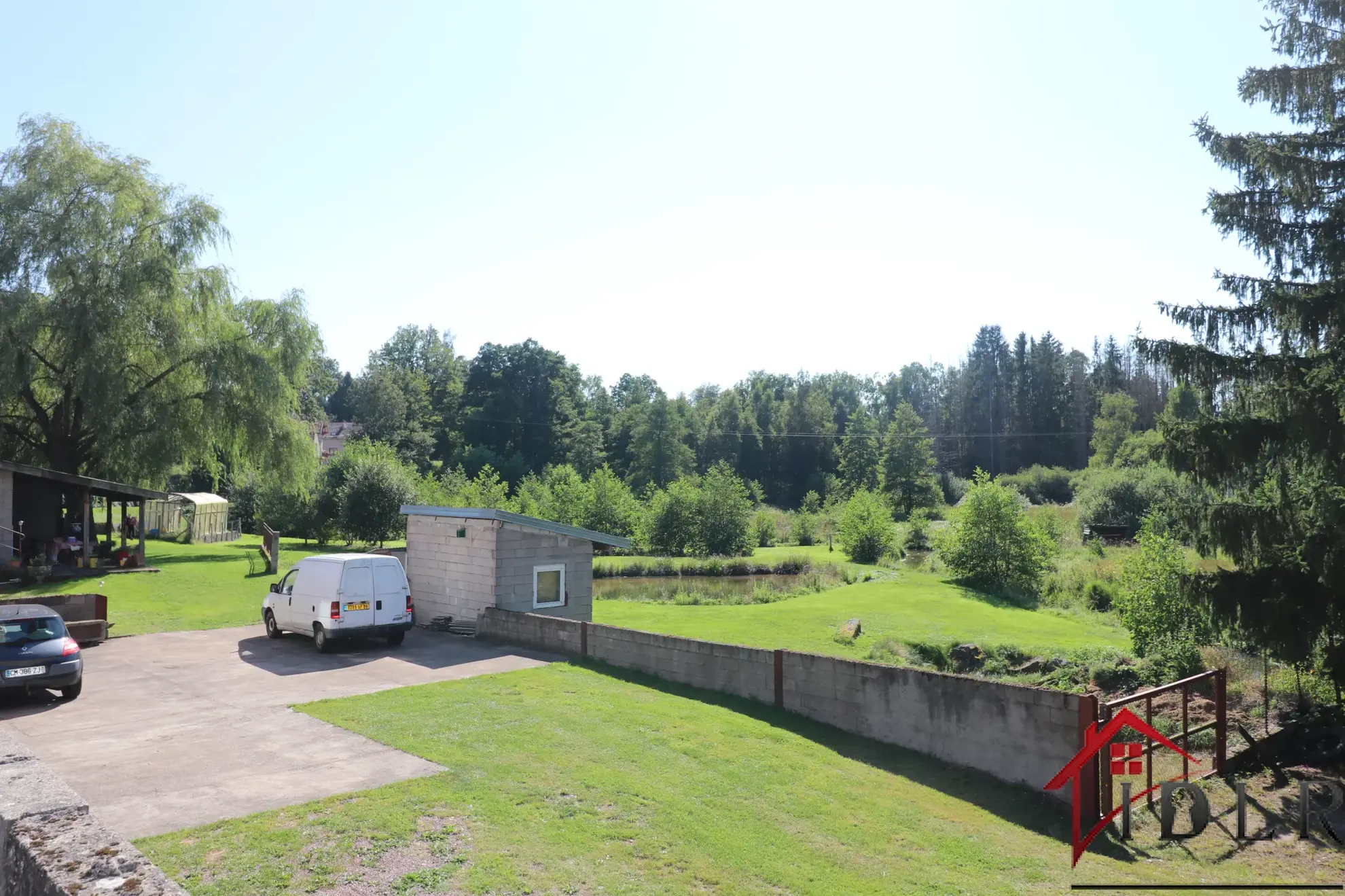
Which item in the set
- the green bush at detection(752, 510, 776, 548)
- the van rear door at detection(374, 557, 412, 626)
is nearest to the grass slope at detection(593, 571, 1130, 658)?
the van rear door at detection(374, 557, 412, 626)

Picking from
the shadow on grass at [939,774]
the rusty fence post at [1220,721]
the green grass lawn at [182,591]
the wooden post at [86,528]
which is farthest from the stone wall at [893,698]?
the wooden post at [86,528]

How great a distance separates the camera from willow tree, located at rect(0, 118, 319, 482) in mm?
28578

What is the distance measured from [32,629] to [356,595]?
5445 millimetres

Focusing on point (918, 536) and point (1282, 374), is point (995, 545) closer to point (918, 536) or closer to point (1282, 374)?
point (918, 536)

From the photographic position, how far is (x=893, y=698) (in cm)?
1248

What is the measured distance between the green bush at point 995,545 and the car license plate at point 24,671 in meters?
30.0

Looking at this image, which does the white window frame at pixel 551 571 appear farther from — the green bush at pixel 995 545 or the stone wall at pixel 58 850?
the green bush at pixel 995 545

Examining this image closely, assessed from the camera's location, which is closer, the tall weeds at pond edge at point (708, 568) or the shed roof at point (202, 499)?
the shed roof at point (202, 499)

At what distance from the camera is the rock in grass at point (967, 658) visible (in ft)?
71.1

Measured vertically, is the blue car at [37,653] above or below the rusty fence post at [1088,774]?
above

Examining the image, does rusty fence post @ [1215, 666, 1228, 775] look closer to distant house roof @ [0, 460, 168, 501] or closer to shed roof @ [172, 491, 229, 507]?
distant house roof @ [0, 460, 168, 501]

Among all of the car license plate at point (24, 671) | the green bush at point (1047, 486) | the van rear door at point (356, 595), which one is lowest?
the car license plate at point (24, 671)

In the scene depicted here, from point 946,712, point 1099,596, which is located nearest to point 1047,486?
point 1099,596

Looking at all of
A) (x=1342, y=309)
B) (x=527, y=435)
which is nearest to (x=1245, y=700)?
(x=1342, y=309)
